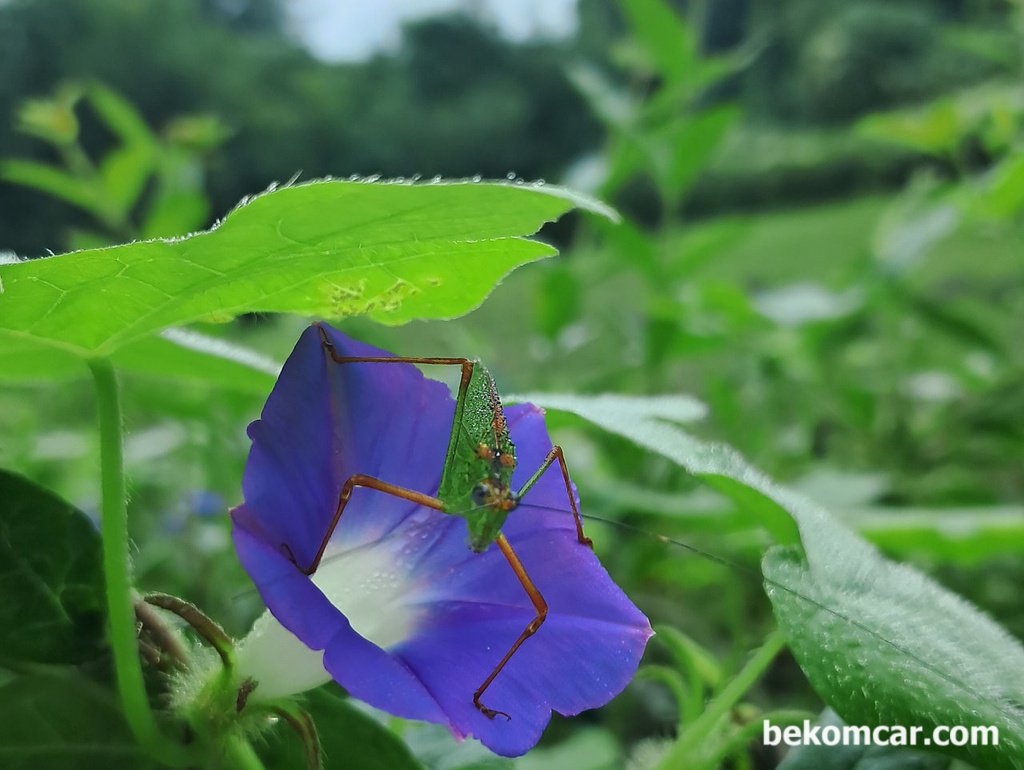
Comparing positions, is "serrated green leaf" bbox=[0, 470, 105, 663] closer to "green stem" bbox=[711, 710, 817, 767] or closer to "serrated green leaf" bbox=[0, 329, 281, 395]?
"serrated green leaf" bbox=[0, 329, 281, 395]

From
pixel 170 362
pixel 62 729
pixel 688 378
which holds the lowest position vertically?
pixel 62 729

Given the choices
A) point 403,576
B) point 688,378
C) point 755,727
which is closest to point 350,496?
point 403,576

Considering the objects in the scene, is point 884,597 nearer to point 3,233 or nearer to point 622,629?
point 622,629

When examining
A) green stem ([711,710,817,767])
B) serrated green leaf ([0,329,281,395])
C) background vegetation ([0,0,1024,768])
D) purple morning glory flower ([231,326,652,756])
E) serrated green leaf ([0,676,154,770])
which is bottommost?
serrated green leaf ([0,676,154,770])

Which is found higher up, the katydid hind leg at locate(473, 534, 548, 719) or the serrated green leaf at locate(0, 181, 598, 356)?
the serrated green leaf at locate(0, 181, 598, 356)

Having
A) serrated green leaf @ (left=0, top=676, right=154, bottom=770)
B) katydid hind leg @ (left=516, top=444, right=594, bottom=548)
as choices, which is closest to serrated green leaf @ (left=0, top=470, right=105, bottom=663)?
serrated green leaf @ (left=0, top=676, right=154, bottom=770)

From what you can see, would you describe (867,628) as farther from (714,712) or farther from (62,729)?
(62,729)
